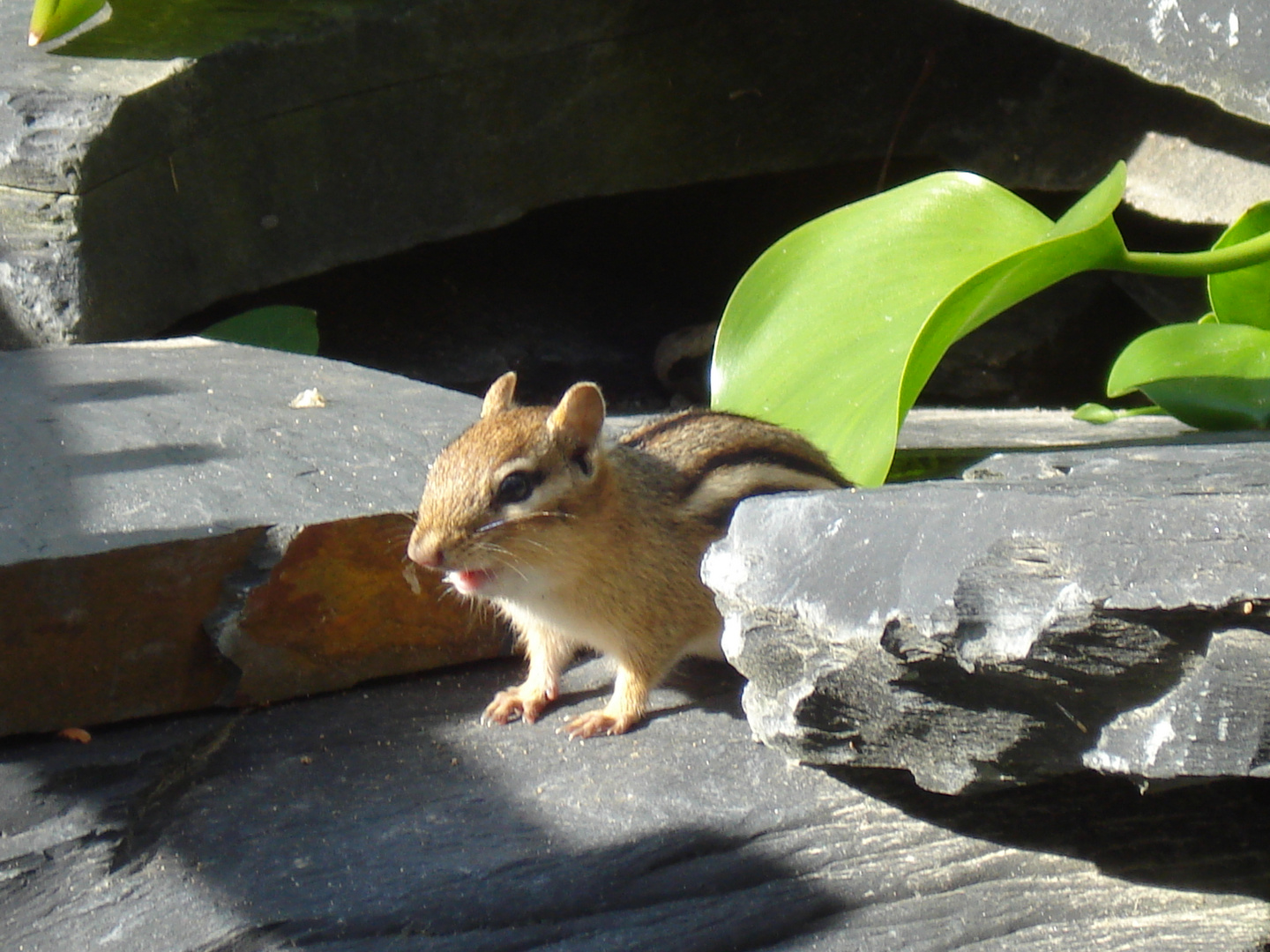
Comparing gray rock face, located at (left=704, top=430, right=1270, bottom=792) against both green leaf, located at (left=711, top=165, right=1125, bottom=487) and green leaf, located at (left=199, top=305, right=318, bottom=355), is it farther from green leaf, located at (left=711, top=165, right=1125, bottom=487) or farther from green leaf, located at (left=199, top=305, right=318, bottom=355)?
green leaf, located at (left=199, top=305, right=318, bottom=355)

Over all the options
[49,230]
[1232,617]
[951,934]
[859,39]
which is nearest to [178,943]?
[951,934]

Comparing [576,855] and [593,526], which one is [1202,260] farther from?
[576,855]

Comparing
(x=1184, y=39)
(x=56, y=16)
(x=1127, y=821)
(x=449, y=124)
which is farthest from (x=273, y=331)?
(x=1127, y=821)

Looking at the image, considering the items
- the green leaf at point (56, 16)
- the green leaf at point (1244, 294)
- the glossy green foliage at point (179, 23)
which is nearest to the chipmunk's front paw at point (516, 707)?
the green leaf at point (1244, 294)

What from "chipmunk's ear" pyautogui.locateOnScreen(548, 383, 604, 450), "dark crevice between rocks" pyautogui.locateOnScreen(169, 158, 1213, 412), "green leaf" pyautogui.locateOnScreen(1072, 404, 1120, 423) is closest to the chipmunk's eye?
"chipmunk's ear" pyautogui.locateOnScreen(548, 383, 604, 450)

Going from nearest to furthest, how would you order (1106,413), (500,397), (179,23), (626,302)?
(500,397) → (1106,413) → (179,23) → (626,302)

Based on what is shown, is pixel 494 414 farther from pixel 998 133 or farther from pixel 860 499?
pixel 998 133

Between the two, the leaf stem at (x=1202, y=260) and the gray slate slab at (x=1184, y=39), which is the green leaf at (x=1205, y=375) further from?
the gray slate slab at (x=1184, y=39)
